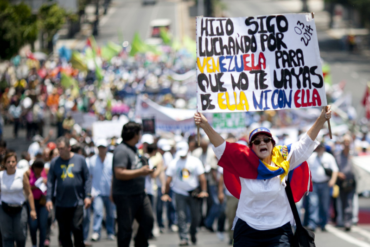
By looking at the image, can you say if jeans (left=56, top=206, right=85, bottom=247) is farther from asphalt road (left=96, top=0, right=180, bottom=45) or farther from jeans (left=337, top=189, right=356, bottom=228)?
asphalt road (left=96, top=0, right=180, bottom=45)

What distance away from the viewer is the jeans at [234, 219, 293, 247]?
5508 millimetres

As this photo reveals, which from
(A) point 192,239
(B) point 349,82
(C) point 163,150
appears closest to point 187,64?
(B) point 349,82

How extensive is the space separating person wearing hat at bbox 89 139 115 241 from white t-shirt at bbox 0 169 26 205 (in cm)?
272

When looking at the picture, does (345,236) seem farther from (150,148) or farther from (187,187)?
(150,148)

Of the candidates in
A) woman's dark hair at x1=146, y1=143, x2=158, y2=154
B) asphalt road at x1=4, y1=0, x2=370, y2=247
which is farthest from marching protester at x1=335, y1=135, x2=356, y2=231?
woman's dark hair at x1=146, y1=143, x2=158, y2=154

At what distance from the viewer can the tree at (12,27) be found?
23844 millimetres

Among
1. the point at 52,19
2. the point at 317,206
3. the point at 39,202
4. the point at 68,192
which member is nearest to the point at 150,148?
the point at 39,202

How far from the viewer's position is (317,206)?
11641 millimetres

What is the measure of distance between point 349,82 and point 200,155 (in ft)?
108

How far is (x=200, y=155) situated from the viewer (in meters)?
12.1

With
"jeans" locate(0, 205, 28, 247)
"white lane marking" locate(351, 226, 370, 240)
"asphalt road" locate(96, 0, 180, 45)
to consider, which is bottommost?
"white lane marking" locate(351, 226, 370, 240)

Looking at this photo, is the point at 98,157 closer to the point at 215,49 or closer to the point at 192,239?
the point at 192,239

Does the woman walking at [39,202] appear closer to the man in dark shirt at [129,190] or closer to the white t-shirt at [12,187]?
the white t-shirt at [12,187]

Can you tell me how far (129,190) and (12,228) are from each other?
167 cm
